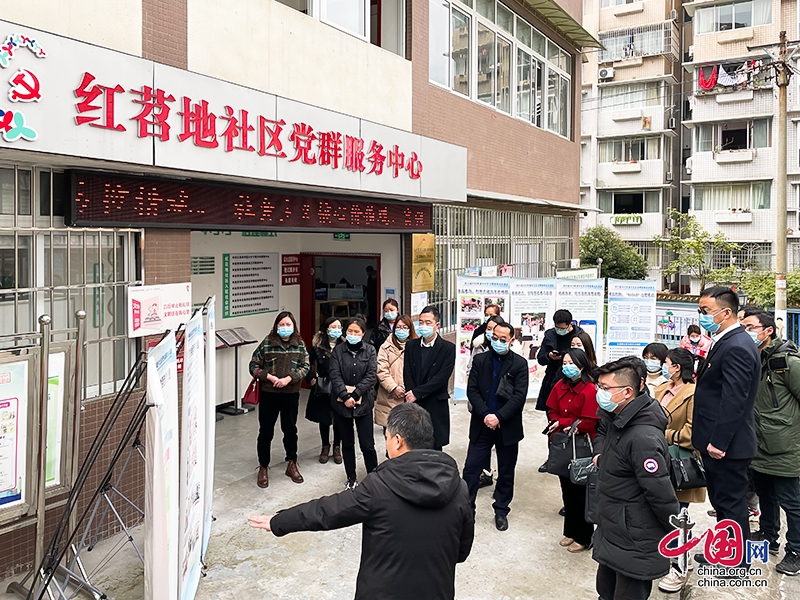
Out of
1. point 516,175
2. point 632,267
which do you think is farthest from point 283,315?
point 632,267

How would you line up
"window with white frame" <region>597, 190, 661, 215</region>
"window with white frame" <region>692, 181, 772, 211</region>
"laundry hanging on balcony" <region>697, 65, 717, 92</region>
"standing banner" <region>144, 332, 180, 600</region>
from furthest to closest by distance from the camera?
"window with white frame" <region>597, 190, 661, 215</region>, "laundry hanging on balcony" <region>697, 65, 717, 92</region>, "window with white frame" <region>692, 181, 772, 211</region>, "standing banner" <region>144, 332, 180, 600</region>

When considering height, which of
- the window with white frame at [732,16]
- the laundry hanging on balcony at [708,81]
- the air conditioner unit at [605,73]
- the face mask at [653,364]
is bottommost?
the face mask at [653,364]

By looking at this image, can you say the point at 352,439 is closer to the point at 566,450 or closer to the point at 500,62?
the point at 566,450

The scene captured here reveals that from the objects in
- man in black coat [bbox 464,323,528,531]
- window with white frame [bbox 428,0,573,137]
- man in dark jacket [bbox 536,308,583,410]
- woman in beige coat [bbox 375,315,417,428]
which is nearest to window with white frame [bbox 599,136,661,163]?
window with white frame [bbox 428,0,573,137]

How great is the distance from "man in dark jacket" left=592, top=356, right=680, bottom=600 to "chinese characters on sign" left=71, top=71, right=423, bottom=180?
143 inches

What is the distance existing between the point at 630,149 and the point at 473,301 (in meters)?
24.9

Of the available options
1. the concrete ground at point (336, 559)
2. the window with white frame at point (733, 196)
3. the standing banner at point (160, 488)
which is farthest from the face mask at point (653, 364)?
the window with white frame at point (733, 196)

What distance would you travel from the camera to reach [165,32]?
5527 millimetres

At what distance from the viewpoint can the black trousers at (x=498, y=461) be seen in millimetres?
5474

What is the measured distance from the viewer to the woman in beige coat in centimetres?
655

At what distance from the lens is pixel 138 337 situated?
555cm

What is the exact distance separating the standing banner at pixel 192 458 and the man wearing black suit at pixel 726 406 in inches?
128

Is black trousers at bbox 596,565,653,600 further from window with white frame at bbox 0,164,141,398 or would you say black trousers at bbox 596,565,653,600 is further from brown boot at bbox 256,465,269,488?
window with white frame at bbox 0,164,141,398

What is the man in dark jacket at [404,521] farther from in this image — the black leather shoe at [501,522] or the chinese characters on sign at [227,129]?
the chinese characters on sign at [227,129]
